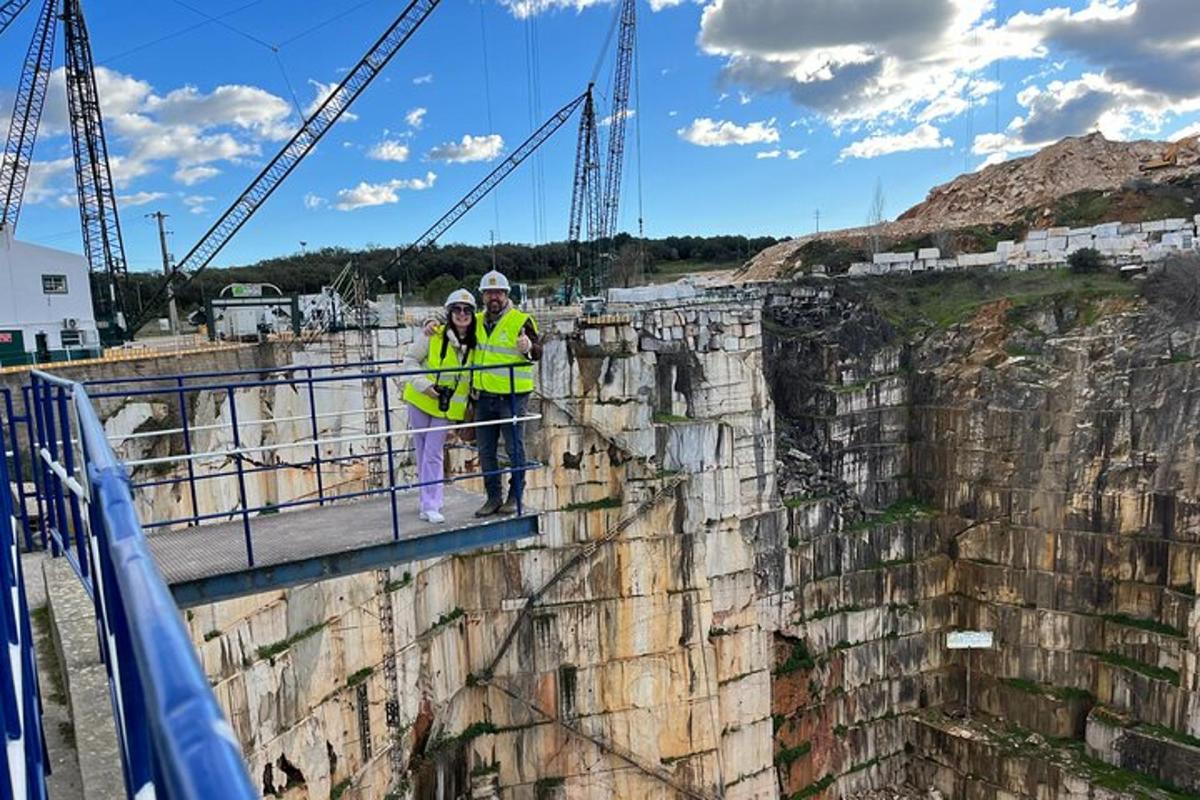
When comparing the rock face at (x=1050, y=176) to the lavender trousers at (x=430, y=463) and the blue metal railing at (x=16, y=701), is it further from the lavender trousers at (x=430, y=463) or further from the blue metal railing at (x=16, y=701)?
the blue metal railing at (x=16, y=701)

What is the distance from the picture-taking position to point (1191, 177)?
4806 centimetres

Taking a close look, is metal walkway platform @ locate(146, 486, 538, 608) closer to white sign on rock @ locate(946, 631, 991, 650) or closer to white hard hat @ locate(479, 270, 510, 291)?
white hard hat @ locate(479, 270, 510, 291)

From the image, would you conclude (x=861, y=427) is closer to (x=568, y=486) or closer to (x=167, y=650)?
(x=568, y=486)

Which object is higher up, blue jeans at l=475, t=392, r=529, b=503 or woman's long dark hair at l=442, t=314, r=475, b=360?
woman's long dark hair at l=442, t=314, r=475, b=360

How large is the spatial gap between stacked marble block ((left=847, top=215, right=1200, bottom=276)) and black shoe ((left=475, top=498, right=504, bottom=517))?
29158mm

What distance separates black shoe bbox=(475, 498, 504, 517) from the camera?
679 cm

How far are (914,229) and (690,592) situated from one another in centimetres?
4650

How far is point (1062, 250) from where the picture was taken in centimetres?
3403

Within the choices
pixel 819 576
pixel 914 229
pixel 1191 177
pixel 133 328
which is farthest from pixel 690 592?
pixel 1191 177

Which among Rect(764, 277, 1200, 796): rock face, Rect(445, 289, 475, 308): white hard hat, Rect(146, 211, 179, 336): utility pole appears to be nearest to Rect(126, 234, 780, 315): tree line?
Rect(146, 211, 179, 336): utility pole

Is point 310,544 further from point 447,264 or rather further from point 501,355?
point 447,264

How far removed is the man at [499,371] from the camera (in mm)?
6566

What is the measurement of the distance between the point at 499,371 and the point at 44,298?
22465 mm

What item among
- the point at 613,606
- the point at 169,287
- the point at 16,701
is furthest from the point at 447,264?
the point at 16,701
